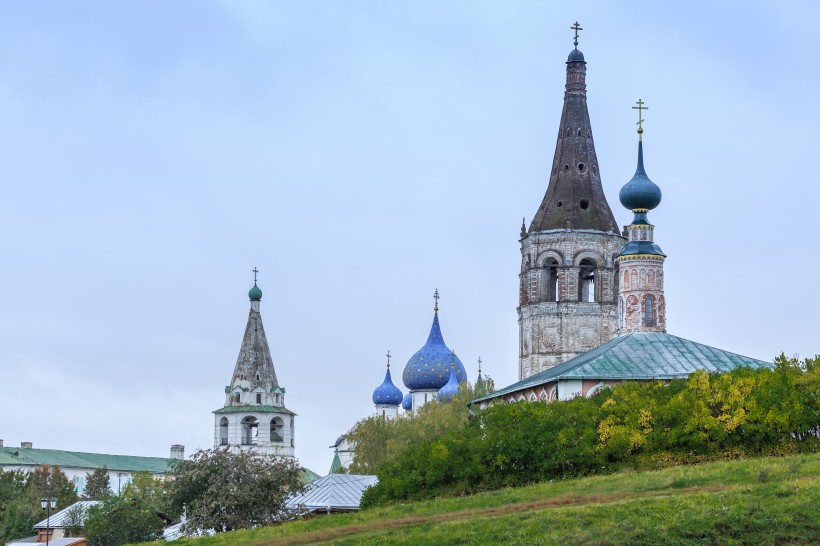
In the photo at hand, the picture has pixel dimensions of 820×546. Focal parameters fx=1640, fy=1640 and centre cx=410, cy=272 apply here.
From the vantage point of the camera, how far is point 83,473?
135 metres

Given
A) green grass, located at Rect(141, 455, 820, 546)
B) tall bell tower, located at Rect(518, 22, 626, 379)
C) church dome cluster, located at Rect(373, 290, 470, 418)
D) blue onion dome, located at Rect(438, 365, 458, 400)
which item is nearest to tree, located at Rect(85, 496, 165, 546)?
green grass, located at Rect(141, 455, 820, 546)

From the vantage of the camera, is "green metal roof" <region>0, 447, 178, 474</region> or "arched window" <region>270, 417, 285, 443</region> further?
"green metal roof" <region>0, 447, 178, 474</region>

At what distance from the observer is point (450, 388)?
86.6m

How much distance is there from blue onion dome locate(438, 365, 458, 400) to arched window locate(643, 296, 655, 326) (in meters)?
28.7

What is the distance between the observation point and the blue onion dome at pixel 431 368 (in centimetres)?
9144

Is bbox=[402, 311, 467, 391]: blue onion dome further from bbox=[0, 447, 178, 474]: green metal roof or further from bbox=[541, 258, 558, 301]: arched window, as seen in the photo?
bbox=[0, 447, 178, 474]: green metal roof

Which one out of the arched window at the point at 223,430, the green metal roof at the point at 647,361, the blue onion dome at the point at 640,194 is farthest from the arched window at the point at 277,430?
the green metal roof at the point at 647,361

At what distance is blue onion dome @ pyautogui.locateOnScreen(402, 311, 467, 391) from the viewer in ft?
300

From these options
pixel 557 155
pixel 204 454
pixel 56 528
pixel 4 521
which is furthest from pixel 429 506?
pixel 557 155

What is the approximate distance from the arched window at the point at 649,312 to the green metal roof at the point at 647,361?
69.7 inches

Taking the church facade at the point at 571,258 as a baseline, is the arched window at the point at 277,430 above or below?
below

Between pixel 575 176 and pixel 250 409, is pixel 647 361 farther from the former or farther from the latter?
pixel 250 409

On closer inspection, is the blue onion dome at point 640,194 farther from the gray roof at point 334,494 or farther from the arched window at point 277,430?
the arched window at point 277,430

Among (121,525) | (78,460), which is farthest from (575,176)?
(78,460)
